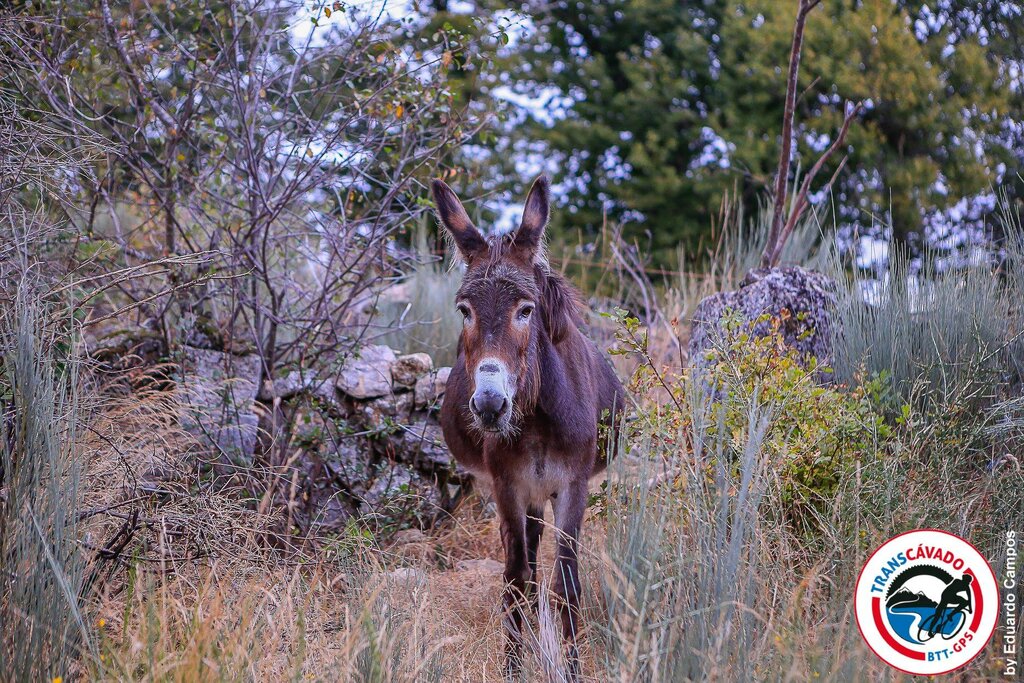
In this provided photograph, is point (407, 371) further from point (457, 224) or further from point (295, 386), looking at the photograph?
point (457, 224)

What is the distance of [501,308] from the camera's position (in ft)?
12.6

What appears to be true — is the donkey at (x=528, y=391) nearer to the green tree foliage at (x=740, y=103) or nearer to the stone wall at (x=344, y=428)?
the stone wall at (x=344, y=428)

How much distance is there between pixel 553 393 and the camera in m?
4.17

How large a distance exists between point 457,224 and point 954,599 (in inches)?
106

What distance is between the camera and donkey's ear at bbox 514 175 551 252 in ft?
13.7

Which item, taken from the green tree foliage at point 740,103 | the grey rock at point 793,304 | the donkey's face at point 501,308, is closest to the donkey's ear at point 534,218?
the donkey's face at point 501,308

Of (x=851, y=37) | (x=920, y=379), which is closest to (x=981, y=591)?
(x=920, y=379)

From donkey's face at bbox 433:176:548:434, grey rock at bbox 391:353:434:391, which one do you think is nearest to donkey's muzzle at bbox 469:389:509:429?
donkey's face at bbox 433:176:548:434

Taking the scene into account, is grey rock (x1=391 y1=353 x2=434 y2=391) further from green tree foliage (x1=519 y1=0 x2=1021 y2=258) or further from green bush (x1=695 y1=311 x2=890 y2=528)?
green tree foliage (x1=519 y1=0 x2=1021 y2=258)

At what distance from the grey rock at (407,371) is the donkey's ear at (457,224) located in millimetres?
2198

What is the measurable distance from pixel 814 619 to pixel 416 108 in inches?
163

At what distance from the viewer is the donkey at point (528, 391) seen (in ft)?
12.7

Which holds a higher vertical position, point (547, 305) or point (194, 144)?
point (194, 144)

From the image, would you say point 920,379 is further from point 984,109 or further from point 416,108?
point 984,109
